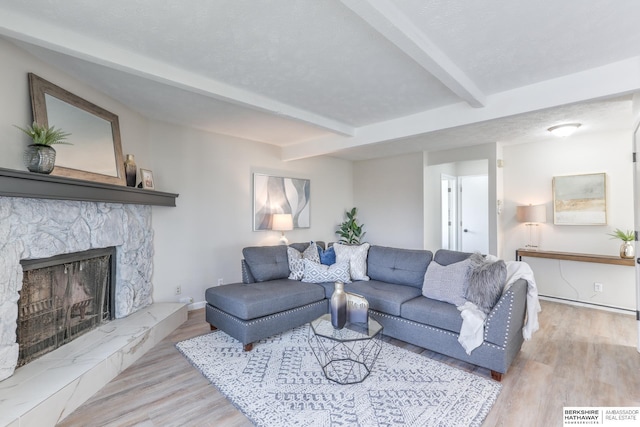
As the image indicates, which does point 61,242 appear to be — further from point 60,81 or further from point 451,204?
point 451,204

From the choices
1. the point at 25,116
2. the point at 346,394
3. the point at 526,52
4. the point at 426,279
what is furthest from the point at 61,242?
the point at 526,52

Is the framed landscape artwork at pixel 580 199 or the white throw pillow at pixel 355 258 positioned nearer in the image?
the white throw pillow at pixel 355 258

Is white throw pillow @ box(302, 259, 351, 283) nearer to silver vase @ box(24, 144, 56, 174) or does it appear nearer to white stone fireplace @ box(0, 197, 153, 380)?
white stone fireplace @ box(0, 197, 153, 380)

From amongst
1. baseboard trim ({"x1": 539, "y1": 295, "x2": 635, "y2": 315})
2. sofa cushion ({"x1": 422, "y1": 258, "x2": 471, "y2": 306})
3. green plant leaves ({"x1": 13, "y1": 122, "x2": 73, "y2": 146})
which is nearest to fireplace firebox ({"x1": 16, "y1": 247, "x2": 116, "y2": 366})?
green plant leaves ({"x1": 13, "y1": 122, "x2": 73, "y2": 146})

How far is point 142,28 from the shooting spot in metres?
1.86

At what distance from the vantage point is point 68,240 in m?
2.48

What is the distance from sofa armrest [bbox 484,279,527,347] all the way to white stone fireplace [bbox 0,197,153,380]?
3.41 meters

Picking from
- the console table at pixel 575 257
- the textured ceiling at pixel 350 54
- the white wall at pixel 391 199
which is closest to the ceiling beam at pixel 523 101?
the textured ceiling at pixel 350 54

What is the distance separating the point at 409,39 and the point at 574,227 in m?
4.33

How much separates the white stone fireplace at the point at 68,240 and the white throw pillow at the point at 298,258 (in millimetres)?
1684

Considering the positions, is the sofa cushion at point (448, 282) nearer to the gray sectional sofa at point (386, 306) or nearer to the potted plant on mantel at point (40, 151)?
the gray sectional sofa at point (386, 306)

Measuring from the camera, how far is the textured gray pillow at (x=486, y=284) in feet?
8.09

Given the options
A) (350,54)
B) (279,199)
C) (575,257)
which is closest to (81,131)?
(350,54)

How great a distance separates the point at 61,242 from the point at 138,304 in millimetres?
1187
